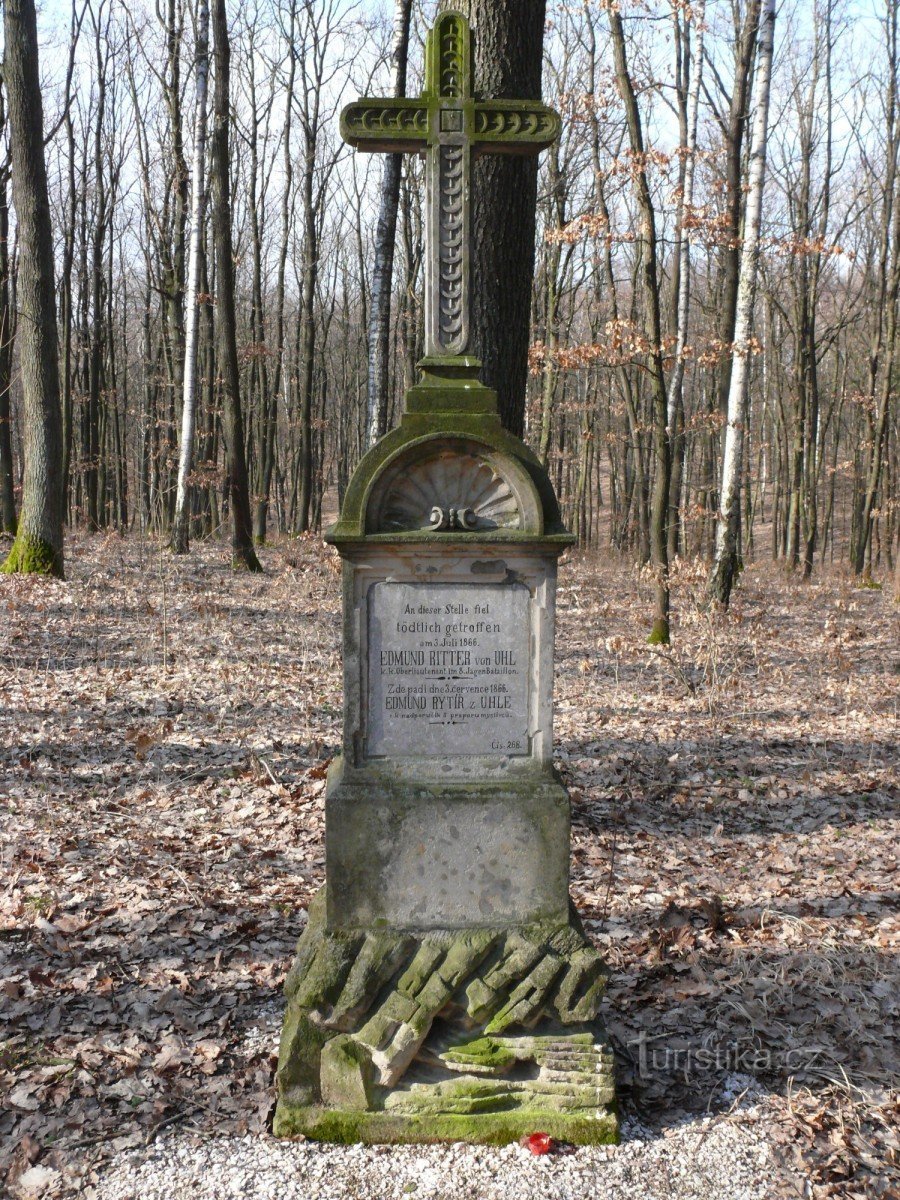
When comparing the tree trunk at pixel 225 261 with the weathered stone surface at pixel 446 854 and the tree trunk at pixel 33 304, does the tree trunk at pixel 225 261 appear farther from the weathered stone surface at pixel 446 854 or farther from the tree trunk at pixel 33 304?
the weathered stone surface at pixel 446 854

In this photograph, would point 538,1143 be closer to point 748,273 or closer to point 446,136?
point 446,136

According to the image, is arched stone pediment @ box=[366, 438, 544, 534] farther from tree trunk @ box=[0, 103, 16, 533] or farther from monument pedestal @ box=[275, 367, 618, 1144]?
tree trunk @ box=[0, 103, 16, 533]

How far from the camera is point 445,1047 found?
11.5 feet

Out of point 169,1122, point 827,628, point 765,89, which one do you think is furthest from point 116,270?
point 169,1122

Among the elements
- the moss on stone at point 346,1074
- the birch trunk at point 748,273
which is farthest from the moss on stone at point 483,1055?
the birch trunk at point 748,273

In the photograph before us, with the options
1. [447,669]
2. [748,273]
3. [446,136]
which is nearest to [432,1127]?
[447,669]

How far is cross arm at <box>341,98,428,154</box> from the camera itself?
368 centimetres

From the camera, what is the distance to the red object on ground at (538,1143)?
3.34m

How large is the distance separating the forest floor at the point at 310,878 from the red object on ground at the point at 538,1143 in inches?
6.3

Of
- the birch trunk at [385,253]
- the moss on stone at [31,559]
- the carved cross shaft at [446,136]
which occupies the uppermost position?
the birch trunk at [385,253]

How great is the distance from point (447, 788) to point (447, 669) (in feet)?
1.54

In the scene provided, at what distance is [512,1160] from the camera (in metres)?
3.32

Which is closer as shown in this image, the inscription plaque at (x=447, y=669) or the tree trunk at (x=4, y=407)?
the inscription plaque at (x=447, y=669)

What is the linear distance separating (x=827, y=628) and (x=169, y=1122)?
11.1 m
